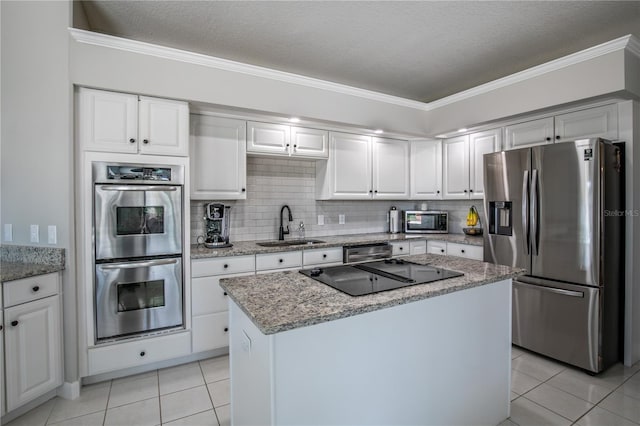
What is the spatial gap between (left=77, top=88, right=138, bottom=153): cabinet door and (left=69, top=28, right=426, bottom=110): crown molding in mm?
349

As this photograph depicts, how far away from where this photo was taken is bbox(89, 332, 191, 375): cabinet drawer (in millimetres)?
2457

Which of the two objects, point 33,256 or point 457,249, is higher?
point 33,256

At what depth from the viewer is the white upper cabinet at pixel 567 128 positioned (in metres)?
2.76

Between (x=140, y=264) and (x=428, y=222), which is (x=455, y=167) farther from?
(x=140, y=264)

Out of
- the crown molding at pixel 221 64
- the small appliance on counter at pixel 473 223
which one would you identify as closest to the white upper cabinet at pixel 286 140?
the crown molding at pixel 221 64

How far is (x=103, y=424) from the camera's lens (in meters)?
2.03

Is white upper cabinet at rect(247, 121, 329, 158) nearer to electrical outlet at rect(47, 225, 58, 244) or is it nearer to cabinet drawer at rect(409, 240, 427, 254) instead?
cabinet drawer at rect(409, 240, 427, 254)

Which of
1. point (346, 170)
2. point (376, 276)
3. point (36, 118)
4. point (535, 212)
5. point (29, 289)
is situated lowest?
point (29, 289)

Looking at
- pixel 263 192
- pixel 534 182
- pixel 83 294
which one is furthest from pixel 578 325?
pixel 83 294

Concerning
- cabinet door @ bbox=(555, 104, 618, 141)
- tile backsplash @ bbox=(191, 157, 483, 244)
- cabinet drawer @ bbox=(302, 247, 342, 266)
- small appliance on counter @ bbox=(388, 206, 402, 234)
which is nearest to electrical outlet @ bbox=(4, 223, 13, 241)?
tile backsplash @ bbox=(191, 157, 483, 244)

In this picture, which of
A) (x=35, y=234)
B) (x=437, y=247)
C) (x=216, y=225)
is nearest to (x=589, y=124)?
(x=437, y=247)

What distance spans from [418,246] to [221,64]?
2.89 metres

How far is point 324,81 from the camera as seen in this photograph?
334cm

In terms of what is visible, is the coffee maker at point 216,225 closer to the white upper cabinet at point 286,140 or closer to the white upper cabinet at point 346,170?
the white upper cabinet at point 286,140
